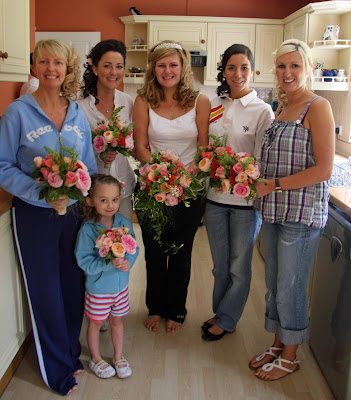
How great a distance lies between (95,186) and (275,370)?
1360 millimetres

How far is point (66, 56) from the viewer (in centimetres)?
198

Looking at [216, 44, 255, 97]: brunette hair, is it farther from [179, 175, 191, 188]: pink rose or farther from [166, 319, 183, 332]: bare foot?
[166, 319, 183, 332]: bare foot

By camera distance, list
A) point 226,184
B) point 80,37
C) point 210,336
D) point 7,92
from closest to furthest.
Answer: point 226,184, point 210,336, point 7,92, point 80,37

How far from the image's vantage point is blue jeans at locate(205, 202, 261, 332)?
2451 mm

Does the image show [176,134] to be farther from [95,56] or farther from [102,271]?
[102,271]

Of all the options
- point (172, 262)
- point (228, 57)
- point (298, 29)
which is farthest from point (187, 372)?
point (298, 29)

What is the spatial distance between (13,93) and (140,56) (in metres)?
2.23

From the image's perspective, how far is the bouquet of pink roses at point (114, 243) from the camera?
2064 millimetres

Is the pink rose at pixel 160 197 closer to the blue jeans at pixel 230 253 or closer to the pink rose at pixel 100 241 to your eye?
the pink rose at pixel 100 241

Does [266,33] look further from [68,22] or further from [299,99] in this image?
[299,99]

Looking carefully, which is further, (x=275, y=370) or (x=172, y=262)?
(x=172, y=262)

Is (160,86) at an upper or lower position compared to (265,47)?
lower

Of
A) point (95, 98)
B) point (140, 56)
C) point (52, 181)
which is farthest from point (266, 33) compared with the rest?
point (52, 181)

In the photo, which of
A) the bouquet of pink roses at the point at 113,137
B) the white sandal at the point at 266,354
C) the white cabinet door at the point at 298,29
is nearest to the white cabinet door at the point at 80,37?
the white cabinet door at the point at 298,29
